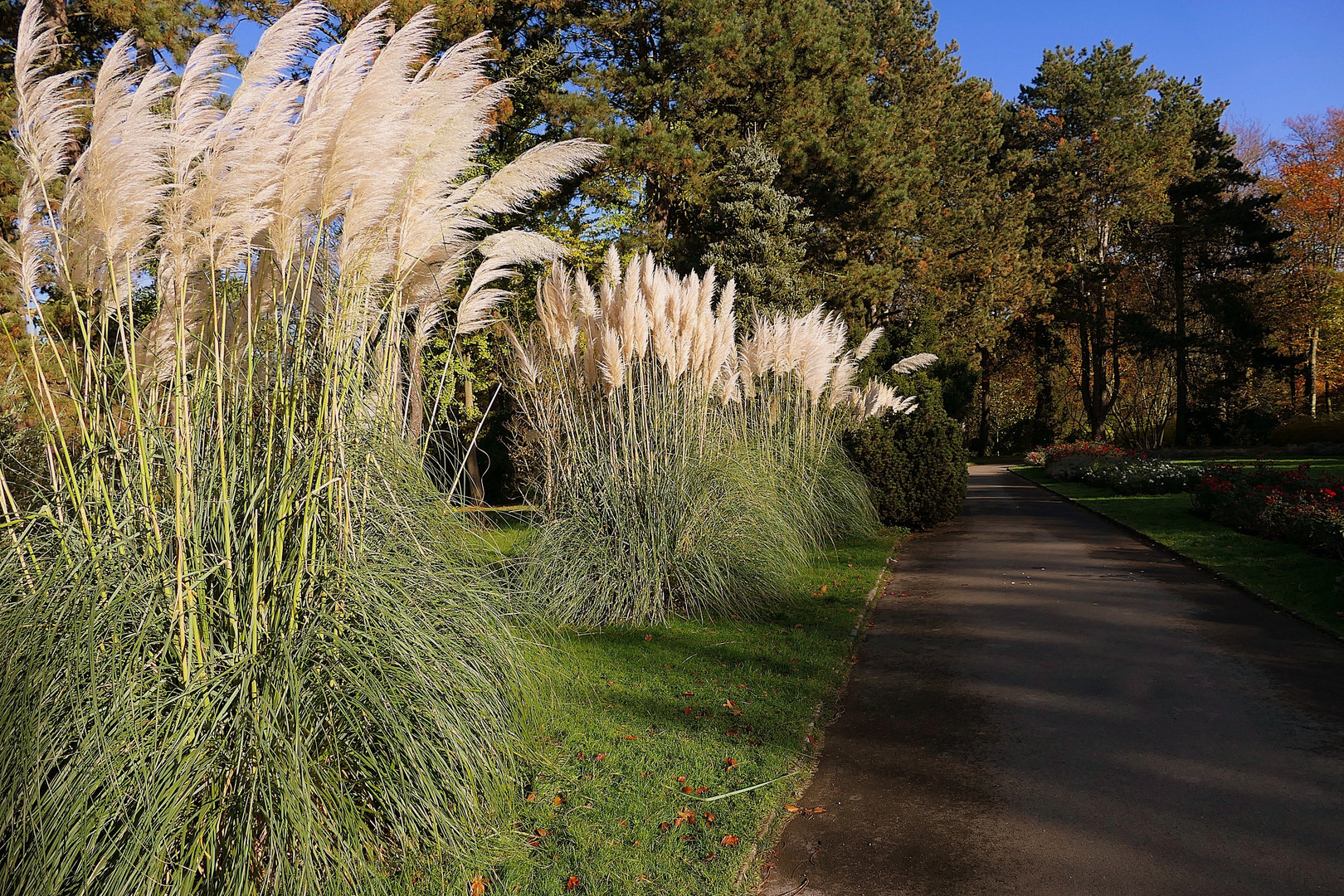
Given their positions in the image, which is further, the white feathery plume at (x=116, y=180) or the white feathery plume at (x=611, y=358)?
the white feathery plume at (x=611, y=358)

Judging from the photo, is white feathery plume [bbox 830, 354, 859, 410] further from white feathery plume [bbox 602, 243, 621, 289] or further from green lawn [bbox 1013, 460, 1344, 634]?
green lawn [bbox 1013, 460, 1344, 634]

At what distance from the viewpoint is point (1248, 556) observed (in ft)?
28.6

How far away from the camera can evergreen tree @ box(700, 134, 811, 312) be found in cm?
1745

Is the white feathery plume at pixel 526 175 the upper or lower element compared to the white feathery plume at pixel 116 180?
upper

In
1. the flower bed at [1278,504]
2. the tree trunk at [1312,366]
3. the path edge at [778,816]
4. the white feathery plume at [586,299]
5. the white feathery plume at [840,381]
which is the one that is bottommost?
the path edge at [778,816]

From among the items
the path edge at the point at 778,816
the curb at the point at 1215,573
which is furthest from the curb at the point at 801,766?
the curb at the point at 1215,573

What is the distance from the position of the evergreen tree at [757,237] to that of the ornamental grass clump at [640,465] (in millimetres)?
9837

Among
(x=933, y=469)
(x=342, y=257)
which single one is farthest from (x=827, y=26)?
(x=342, y=257)

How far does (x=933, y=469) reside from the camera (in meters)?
11.6

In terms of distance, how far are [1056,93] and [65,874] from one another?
129 feet

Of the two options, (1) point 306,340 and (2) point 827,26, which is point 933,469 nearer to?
(1) point 306,340

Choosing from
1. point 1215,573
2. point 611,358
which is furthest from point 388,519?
point 1215,573

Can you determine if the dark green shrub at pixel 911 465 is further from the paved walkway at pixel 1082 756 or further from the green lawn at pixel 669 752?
the green lawn at pixel 669 752

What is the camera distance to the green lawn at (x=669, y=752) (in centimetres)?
304
